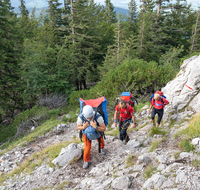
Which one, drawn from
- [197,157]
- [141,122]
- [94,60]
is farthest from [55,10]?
[197,157]

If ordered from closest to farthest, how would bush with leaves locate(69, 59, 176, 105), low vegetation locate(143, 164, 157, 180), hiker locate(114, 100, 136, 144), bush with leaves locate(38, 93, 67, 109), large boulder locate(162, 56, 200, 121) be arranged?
low vegetation locate(143, 164, 157, 180)
hiker locate(114, 100, 136, 144)
large boulder locate(162, 56, 200, 121)
bush with leaves locate(69, 59, 176, 105)
bush with leaves locate(38, 93, 67, 109)

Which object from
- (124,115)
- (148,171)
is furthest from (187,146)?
(124,115)

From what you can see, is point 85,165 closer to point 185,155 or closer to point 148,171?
point 148,171

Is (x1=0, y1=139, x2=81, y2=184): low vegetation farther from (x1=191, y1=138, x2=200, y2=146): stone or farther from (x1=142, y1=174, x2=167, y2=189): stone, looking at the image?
(x1=191, y1=138, x2=200, y2=146): stone

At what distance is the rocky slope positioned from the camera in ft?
9.95

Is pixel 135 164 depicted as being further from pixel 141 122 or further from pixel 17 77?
pixel 17 77

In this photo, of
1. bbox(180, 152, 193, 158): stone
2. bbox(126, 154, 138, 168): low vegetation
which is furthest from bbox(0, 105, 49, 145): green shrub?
bbox(180, 152, 193, 158): stone

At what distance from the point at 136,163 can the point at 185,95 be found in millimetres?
4513

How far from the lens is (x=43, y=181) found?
440 cm

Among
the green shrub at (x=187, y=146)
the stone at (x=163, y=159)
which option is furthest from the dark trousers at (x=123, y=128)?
the green shrub at (x=187, y=146)

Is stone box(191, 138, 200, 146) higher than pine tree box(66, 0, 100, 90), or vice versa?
pine tree box(66, 0, 100, 90)

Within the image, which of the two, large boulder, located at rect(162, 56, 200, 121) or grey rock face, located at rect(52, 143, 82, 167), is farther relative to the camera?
large boulder, located at rect(162, 56, 200, 121)

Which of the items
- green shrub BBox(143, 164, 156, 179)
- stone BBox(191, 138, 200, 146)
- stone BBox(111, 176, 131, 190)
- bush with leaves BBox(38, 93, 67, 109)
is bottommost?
bush with leaves BBox(38, 93, 67, 109)

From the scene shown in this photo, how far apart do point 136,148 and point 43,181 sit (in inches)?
116
